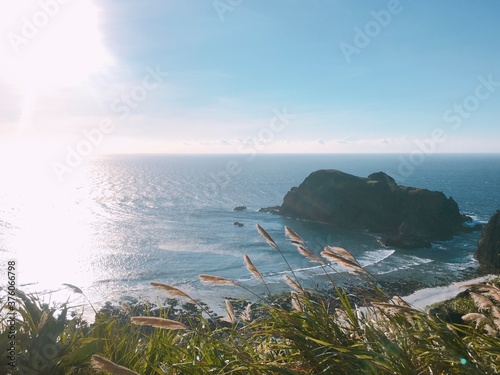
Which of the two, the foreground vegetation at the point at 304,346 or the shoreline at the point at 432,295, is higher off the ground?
the foreground vegetation at the point at 304,346

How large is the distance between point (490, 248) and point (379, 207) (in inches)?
988

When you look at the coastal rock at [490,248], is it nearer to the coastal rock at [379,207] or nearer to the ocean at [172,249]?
the ocean at [172,249]

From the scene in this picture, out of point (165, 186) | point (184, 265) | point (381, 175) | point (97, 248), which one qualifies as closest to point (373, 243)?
point (381, 175)

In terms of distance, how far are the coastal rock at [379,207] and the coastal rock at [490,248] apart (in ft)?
28.3

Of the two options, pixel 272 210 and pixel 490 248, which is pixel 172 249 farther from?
pixel 490 248

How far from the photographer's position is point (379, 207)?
2958 inches

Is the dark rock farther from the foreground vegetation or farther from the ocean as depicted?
the foreground vegetation

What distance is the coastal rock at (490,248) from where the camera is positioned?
49.2 m

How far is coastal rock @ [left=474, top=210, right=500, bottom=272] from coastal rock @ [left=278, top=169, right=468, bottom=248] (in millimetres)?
8613

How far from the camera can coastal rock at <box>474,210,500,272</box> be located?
4922 centimetres

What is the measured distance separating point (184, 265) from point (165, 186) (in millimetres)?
100006

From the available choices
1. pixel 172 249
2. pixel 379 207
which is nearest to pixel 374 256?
pixel 379 207

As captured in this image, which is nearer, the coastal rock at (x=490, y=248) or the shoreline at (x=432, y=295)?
the shoreline at (x=432, y=295)

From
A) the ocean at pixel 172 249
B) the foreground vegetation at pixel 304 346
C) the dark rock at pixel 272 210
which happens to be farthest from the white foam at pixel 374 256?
the foreground vegetation at pixel 304 346
